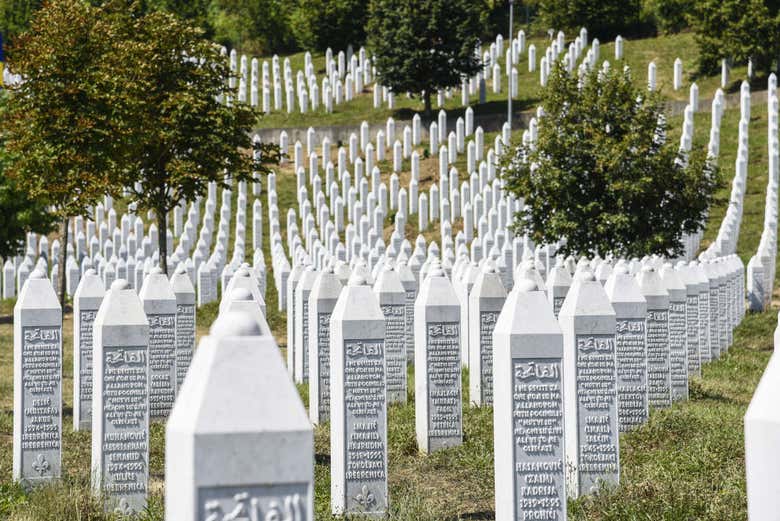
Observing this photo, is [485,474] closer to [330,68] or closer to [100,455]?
[100,455]

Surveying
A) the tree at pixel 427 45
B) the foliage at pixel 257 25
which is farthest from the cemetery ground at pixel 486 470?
the foliage at pixel 257 25

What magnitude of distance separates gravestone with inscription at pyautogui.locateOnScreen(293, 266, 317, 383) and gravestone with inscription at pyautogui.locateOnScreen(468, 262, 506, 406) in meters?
2.80

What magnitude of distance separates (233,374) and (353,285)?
550 centimetres

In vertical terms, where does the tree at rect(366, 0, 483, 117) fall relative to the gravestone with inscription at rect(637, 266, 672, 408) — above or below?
above

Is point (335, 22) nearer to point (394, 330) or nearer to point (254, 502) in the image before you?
point (394, 330)

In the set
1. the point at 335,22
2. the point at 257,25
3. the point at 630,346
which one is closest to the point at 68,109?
the point at 630,346

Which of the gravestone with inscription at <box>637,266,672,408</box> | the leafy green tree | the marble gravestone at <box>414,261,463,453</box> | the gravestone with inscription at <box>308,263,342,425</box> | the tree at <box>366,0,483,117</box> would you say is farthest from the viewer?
the leafy green tree

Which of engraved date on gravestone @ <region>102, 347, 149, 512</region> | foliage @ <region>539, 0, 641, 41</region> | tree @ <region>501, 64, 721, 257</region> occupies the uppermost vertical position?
foliage @ <region>539, 0, 641, 41</region>

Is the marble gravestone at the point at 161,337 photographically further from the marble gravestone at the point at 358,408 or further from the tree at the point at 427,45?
the tree at the point at 427,45

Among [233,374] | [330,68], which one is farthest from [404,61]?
[233,374]

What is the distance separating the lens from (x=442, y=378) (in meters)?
11.7

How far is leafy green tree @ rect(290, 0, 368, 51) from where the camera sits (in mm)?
71812

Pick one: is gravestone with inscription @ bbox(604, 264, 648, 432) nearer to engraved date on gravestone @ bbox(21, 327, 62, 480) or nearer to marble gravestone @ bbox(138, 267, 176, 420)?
marble gravestone @ bbox(138, 267, 176, 420)

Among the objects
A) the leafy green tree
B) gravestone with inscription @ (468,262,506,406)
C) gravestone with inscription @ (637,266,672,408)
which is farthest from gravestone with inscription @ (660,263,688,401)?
the leafy green tree
